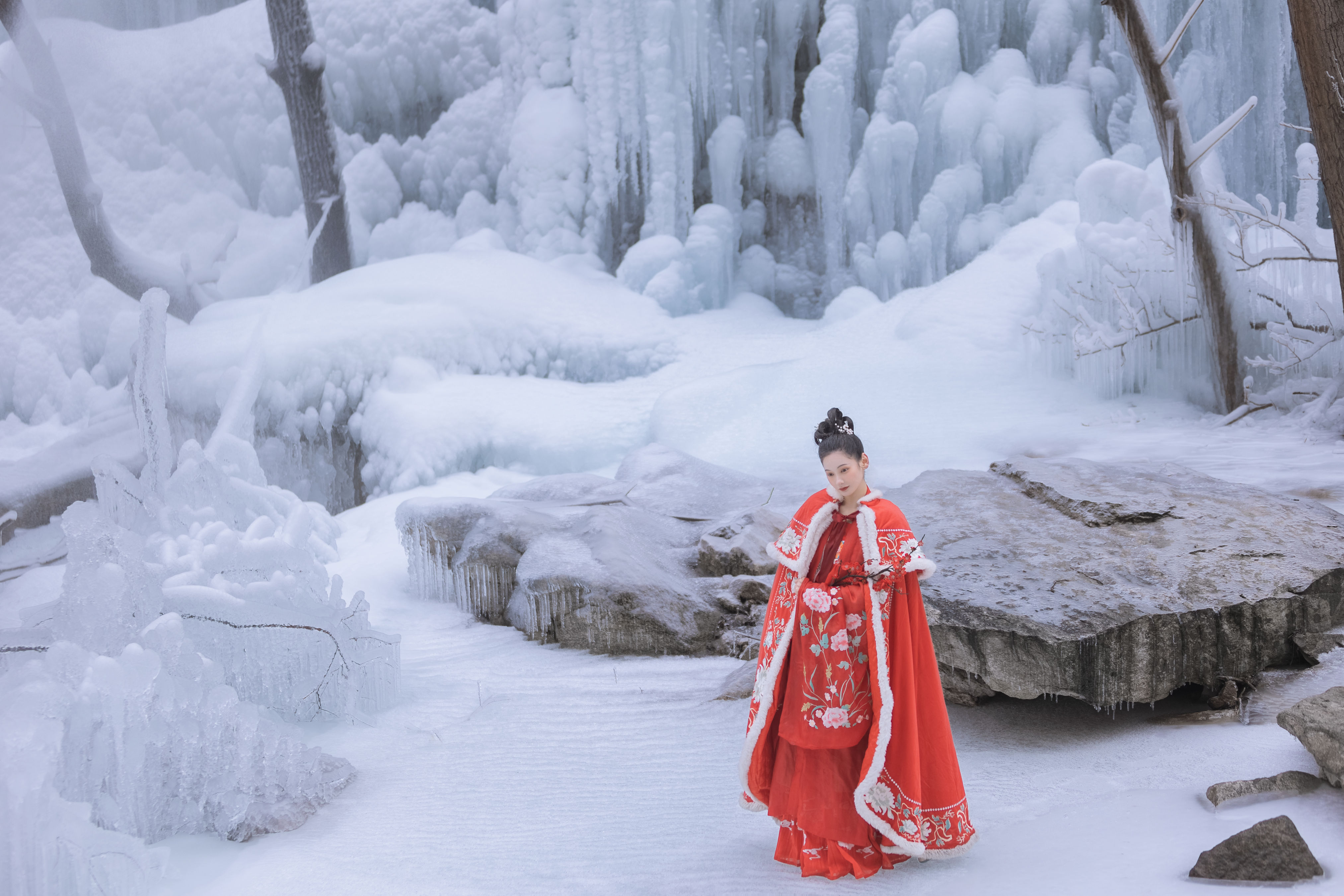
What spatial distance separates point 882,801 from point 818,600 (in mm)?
460

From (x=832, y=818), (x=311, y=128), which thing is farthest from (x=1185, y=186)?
(x=311, y=128)

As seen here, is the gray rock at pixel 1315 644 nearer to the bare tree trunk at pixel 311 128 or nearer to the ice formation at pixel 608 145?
the ice formation at pixel 608 145

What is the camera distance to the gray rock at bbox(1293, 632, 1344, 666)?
2.81 metres

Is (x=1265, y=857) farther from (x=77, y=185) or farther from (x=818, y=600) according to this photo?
(x=77, y=185)

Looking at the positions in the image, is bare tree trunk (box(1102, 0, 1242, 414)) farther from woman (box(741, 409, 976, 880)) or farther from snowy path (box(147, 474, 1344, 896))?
woman (box(741, 409, 976, 880))

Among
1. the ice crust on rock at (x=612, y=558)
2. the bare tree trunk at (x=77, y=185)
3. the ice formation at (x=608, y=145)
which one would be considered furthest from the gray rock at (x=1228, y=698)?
the bare tree trunk at (x=77, y=185)

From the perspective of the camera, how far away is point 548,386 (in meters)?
8.72

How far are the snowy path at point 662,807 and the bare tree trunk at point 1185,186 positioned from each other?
461 cm

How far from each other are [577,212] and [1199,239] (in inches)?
272

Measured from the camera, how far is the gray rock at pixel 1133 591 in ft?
8.80

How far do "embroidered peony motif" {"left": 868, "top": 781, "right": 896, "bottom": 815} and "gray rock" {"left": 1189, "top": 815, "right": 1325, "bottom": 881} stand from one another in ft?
1.98

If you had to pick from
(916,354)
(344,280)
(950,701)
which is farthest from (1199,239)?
(344,280)

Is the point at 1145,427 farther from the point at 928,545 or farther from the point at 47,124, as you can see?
the point at 47,124

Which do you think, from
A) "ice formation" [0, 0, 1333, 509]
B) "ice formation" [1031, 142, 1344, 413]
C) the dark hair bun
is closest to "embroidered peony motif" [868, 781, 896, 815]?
the dark hair bun
